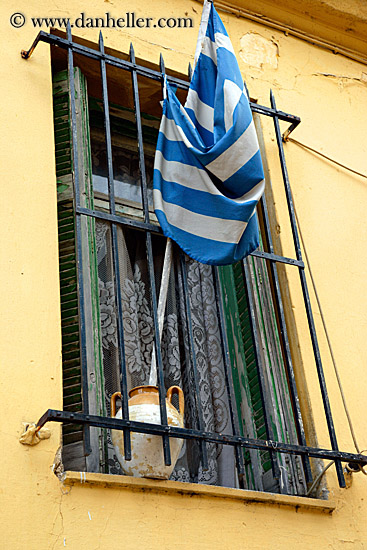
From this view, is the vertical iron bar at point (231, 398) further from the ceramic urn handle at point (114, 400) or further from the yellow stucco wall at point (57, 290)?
the ceramic urn handle at point (114, 400)

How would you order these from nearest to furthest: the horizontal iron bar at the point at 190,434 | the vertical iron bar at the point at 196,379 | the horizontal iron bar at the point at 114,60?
the horizontal iron bar at the point at 190,434 → the vertical iron bar at the point at 196,379 → the horizontal iron bar at the point at 114,60

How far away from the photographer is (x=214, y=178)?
3328mm

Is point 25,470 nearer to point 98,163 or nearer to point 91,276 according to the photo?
point 91,276

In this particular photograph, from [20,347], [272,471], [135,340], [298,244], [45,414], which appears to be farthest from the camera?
[298,244]

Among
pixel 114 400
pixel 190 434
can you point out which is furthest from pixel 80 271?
pixel 190 434

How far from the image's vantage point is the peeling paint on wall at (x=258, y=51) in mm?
4203

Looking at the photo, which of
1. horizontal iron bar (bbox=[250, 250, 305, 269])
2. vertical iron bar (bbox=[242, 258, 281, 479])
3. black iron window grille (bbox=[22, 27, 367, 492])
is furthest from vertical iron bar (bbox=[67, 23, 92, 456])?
horizontal iron bar (bbox=[250, 250, 305, 269])

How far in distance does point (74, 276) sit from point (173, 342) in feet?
1.70

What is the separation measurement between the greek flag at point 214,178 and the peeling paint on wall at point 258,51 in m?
0.78

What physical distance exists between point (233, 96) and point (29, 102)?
83 centimetres

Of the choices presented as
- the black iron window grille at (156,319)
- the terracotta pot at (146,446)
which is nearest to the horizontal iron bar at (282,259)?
the black iron window grille at (156,319)

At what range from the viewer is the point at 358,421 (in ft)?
11.2

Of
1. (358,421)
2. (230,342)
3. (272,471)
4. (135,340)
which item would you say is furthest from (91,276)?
(358,421)

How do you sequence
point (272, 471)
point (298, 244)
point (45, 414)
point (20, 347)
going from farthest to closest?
1. point (298, 244)
2. point (272, 471)
3. point (20, 347)
4. point (45, 414)
